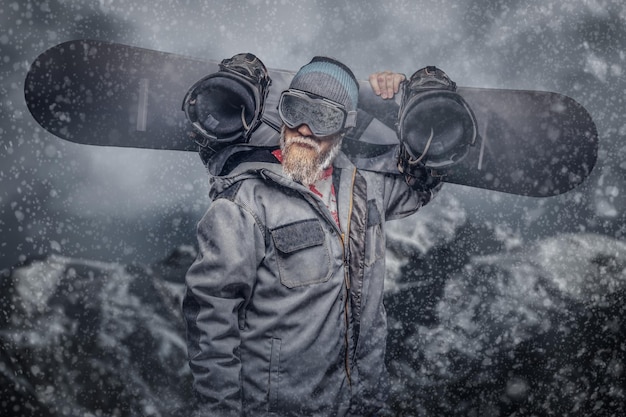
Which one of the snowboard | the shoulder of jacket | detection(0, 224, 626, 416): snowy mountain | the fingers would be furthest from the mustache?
detection(0, 224, 626, 416): snowy mountain

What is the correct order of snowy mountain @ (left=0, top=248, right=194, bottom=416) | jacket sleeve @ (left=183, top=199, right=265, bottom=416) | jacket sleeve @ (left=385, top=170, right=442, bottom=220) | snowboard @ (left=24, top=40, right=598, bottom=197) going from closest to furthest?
jacket sleeve @ (left=183, top=199, right=265, bottom=416) < jacket sleeve @ (left=385, top=170, right=442, bottom=220) < snowboard @ (left=24, top=40, right=598, bottom=197) < snowy mountain @ (left=0, top=248, right=194, bottom=416)

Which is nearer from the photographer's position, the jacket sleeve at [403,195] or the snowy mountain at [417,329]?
the jacket sleeve at [403,195]

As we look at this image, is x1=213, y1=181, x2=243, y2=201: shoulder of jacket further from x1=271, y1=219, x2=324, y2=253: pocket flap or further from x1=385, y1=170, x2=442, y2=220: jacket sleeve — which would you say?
x1=385, y1=170, x2=442, y2=220: jacket sleeve

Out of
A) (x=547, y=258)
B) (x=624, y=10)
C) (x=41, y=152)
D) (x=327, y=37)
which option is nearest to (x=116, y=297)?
(x=41, y=152)

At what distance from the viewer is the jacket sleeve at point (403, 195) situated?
212 centimetres

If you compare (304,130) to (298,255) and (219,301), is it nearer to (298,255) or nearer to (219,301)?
(298,255)

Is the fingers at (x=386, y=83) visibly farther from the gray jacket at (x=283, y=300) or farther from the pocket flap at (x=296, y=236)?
the pocket flap at (x=296, y=236)

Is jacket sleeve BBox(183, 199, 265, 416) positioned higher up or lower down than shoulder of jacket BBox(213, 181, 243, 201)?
lower down

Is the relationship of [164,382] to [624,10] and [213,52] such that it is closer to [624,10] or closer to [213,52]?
[213,52]

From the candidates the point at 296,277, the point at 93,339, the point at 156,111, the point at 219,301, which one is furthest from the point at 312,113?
the point at 93,339

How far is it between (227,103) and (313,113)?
36 cm

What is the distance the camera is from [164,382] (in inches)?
142

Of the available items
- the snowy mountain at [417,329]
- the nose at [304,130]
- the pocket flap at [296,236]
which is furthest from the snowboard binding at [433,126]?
the snowy mountain at [417,329]

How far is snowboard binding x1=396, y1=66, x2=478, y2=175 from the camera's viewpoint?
1901mm
